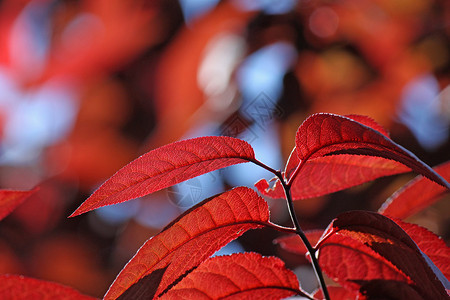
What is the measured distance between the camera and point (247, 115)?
57.5 inches

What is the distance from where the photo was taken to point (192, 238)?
0.40m

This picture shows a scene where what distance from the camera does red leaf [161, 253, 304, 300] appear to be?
1.39ft

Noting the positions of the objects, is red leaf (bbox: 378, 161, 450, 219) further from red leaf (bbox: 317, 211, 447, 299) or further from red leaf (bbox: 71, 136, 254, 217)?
red leaf (bbox: 71, 136, 254, 217)

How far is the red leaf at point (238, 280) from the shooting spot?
42 centimetres

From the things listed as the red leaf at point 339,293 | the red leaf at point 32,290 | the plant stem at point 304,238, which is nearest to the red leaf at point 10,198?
the red leaf at point 32,290

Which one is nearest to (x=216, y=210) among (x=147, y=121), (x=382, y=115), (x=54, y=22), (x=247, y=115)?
(x=247, y=115)

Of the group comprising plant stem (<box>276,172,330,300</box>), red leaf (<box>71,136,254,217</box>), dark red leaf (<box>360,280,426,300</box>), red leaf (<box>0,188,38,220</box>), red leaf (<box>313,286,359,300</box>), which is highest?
red leaf (<box>71,136,254,217</box>)

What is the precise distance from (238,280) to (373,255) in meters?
0.17

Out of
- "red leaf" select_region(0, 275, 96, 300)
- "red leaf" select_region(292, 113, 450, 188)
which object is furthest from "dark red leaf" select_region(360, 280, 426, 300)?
"red leaf" select_region(0, 275, 96, 300)

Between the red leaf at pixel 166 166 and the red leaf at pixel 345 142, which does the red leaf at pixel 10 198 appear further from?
the red leaf at pixel 345 142

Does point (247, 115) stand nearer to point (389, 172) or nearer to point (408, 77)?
point (408, 77)

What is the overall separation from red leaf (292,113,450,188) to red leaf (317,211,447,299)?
54 millimetres

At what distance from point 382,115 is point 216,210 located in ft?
5.05

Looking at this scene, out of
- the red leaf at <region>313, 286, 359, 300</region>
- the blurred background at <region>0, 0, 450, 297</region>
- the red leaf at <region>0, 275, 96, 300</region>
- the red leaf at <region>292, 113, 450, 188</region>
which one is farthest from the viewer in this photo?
the blurred background at <region>0, 0, 450, 297</region>
